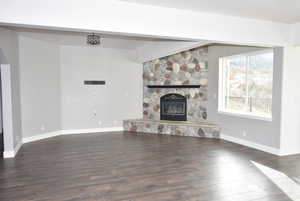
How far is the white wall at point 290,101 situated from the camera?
172 inches

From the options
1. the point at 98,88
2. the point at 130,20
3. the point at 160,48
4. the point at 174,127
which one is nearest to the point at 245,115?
the point at 174,127

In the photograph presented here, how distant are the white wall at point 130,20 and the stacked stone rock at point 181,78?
2554 millimetres

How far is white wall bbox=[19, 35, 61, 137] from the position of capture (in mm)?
5465

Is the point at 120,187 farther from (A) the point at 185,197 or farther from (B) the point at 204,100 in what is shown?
(B) the point at 204,100

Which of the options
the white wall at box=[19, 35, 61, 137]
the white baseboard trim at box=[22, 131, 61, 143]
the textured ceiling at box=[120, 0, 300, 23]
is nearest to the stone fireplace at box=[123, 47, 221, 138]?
the white baseboard trim at box=[22, 131, 61, 143]

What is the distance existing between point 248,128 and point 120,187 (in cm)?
344

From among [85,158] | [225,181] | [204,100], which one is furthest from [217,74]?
[85,158]

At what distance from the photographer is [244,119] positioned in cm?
524

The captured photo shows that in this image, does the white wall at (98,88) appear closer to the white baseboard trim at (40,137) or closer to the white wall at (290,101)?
the white baseboard trim at (40,137)

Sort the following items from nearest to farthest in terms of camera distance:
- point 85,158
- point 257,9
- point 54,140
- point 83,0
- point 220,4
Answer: point 83,0
point 220,4
point 257,9
point 85,158
point 54,140

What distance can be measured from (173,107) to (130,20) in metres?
4.27

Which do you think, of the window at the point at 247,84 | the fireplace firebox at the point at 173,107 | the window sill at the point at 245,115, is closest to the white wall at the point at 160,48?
the fireplace firebox at the point at 173,107

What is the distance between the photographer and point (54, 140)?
5.78 metres

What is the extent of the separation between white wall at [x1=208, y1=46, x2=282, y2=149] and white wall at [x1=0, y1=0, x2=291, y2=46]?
46.1 inches
